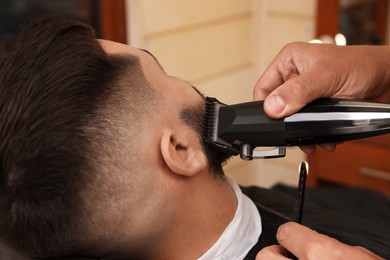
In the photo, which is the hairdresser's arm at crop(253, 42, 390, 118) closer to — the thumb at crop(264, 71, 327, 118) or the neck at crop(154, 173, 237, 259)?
the thumb at crop(264, 71, 327, 118)

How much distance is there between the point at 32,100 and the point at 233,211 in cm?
51

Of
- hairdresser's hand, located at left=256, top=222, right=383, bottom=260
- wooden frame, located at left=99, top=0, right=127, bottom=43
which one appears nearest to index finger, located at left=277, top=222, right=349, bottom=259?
hairdresser's hand, located at left=256, top=222, right=383, bottom=260

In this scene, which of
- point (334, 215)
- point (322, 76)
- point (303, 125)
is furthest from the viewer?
point (334, 215)

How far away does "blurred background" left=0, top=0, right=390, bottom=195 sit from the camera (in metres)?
2.29

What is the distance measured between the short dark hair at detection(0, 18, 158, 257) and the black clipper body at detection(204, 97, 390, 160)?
0.20 metres

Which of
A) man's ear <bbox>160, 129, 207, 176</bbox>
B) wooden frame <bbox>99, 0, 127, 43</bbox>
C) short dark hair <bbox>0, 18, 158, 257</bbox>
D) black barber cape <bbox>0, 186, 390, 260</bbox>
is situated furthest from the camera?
wooden frame <bbox>99, 0, 127, 43</bbox>

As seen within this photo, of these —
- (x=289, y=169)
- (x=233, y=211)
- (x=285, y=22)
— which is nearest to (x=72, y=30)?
(x=233, y=211)

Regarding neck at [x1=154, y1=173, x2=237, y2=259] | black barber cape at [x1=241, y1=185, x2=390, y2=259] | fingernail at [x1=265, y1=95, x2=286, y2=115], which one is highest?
fingernail at [x1=265, y1=95, x2=286, y2=115]

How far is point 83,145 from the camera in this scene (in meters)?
0.93

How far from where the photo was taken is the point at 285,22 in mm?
2842

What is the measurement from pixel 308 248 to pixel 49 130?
1.71 feet

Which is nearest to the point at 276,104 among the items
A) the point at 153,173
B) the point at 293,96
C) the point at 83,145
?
the point at 293,96

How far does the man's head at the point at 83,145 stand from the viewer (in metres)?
0.91

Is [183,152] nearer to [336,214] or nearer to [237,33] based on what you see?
[336,214]
